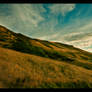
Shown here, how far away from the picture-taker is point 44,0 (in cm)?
504

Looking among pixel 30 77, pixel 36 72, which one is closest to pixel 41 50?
pixel 36 72

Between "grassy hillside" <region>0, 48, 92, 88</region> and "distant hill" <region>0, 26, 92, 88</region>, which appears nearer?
"grassy hillside" <region>0, 48, 92, 88</region>

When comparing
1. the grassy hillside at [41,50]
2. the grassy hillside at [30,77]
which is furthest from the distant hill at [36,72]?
the grassy hillside at [41,50]

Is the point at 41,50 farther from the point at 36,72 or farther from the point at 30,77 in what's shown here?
the point at 30,77

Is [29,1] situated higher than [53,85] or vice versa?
[29,1]

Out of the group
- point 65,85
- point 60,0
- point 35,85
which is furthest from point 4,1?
point 65,85

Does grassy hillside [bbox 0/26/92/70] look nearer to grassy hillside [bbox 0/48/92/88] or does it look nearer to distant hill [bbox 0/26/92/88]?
distant hill [bbox 0/26/92/88]

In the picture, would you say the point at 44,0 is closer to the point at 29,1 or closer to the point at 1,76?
the point at 29,1

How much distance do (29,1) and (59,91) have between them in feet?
20.7

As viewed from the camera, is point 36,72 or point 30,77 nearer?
point 30,77

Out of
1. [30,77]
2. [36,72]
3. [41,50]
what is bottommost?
[30,77]

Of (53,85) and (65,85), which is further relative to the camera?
(65,85)

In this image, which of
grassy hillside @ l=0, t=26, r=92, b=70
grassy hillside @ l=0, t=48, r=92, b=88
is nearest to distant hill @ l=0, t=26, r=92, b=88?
grassy hillside @ l=0, t=48, r=92, b=88

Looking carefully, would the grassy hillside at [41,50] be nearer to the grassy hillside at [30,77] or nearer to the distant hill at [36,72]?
the distant hill at [36,72]
